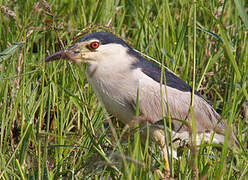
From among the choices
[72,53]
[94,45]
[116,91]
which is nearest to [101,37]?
[94,45]

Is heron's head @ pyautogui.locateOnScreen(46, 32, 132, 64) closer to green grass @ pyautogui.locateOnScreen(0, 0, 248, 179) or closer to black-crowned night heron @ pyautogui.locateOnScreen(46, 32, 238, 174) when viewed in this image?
black-crowned night heron @ pyautogui.locateOnScreen(46, 32, 238, 174)

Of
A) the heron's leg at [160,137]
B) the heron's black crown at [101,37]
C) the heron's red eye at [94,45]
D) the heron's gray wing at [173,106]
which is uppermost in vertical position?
the heron's black crown at [101,37]

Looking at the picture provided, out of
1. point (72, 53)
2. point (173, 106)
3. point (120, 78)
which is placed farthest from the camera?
point (173, 106)

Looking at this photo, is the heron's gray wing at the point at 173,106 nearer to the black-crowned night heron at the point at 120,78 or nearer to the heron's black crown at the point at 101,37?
the black-crowned night heron at the point at 120,78

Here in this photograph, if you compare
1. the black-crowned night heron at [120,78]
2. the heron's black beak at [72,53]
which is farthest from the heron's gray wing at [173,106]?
the heron's black beak at [72,53]

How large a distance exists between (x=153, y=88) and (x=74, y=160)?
759mm

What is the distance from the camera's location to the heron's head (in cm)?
295

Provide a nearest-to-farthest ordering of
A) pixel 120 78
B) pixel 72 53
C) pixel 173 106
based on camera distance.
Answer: pixel 72 53
pixel 120 78
pixel 173 106

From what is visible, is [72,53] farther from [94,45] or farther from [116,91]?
[116,91]

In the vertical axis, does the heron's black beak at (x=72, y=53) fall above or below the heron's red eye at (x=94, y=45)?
below

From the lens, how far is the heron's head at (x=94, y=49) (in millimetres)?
2949

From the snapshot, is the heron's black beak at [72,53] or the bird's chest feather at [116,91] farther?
the bird's chest feather at [116,91]

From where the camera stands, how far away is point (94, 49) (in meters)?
2.98

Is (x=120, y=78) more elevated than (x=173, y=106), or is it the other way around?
(x=120, y=78)
